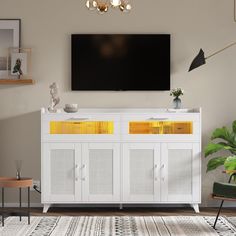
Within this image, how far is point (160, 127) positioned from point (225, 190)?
133cm

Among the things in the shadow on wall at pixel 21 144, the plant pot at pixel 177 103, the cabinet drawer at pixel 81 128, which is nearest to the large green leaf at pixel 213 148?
the plant pot at pixel 177 103

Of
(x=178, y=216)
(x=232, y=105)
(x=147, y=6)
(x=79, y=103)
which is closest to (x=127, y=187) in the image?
(x=178, y=216)

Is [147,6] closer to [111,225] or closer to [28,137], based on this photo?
[28,137]

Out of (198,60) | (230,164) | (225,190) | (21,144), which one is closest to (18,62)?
(21,144)

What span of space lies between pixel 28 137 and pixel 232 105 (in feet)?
7.82

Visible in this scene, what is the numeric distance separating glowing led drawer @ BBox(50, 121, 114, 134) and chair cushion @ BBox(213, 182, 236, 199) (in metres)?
1.49

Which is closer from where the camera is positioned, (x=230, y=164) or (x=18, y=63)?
(x=230, y=164)

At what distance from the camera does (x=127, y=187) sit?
6477 millimetres

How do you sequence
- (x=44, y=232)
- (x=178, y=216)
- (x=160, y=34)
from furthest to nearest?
(x=160, y=34)
(x=178, y=216)
(x=44, y=232)

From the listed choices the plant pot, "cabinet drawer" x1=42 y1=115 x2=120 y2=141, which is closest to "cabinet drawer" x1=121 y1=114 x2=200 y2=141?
"cabinet drawer" x1=42 y1=115 x2=120 y2=141

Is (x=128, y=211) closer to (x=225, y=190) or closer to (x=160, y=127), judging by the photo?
(x=160, y=127)

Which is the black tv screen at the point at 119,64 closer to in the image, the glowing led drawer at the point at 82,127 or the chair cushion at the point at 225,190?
the glowing led drawer at the point at 82,127

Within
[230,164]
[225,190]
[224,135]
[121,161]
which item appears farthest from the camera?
[224,135]

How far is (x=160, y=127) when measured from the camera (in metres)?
6.52
